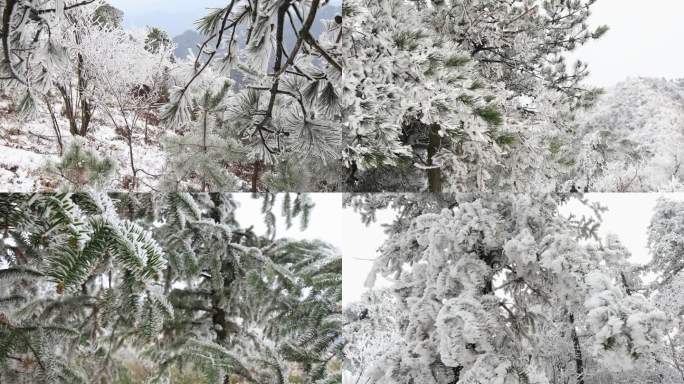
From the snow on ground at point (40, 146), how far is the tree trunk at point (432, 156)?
69 centimetres

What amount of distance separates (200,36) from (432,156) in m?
0.66

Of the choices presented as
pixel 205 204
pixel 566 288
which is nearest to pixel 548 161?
pixel 566 288

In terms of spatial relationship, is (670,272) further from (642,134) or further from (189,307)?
(189,307)

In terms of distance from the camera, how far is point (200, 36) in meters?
1.29

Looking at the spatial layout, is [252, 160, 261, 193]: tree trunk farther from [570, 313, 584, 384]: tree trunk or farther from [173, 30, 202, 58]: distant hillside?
[570, 313, 584, 384]: tree trunk

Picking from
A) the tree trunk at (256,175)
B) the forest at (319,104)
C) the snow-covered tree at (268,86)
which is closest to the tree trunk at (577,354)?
the forest at (319,104)

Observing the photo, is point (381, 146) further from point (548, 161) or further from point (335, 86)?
point (548, 161)

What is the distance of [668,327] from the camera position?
1.46 m

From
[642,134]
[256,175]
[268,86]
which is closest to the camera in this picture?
[268,86]

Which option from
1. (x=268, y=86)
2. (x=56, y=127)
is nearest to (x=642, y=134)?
(x=268, y=86)

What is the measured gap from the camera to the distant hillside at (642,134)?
1.63m

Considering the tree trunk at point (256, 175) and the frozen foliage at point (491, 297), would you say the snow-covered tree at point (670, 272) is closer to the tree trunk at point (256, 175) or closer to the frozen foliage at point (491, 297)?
the frozen foliage at point (491, 297)

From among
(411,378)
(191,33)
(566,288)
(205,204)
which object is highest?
(191,33)

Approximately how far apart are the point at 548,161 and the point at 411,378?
0.70 metres
